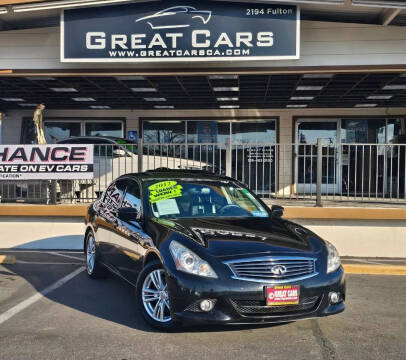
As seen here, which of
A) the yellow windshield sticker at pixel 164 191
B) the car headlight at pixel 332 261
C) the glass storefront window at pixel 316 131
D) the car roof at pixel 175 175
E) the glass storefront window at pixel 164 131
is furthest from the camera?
the glass storefront window at pixel 164 131

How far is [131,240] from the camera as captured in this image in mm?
5125

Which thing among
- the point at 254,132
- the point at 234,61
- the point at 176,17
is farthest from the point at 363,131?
the point at 176,17

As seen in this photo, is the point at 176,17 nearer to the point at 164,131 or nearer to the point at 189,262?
the point at 164,131

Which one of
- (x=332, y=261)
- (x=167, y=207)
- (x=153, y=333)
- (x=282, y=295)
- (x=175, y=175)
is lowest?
(x=153, y=333)

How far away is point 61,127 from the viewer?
48.3 feet

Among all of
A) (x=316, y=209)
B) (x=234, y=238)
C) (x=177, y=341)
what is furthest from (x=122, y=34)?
(x=177, y=341)

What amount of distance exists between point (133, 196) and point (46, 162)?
414 cm

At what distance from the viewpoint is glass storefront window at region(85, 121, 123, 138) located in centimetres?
1455

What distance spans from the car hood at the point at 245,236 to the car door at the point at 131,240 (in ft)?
1.13

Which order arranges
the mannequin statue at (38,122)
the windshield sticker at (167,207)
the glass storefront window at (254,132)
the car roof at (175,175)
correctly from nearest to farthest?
the windshield sticker at (167,207), the car roof at (175,175), the mannequin statue at (38,122), the glass storefront window at (254,132)

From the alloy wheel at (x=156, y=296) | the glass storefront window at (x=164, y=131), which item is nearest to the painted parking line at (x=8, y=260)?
the alloy wheel at (x=156, y=296)

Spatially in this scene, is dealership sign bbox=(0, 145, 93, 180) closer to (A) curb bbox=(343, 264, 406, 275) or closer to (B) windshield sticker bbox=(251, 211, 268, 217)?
(B) windshield sticker bbox=(251, 211, 268, 217)

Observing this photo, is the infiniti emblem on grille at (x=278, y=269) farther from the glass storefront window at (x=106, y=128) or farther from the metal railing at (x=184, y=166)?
the glass storefront window at (x=106, y=128)

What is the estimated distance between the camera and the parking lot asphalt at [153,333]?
152 inches
